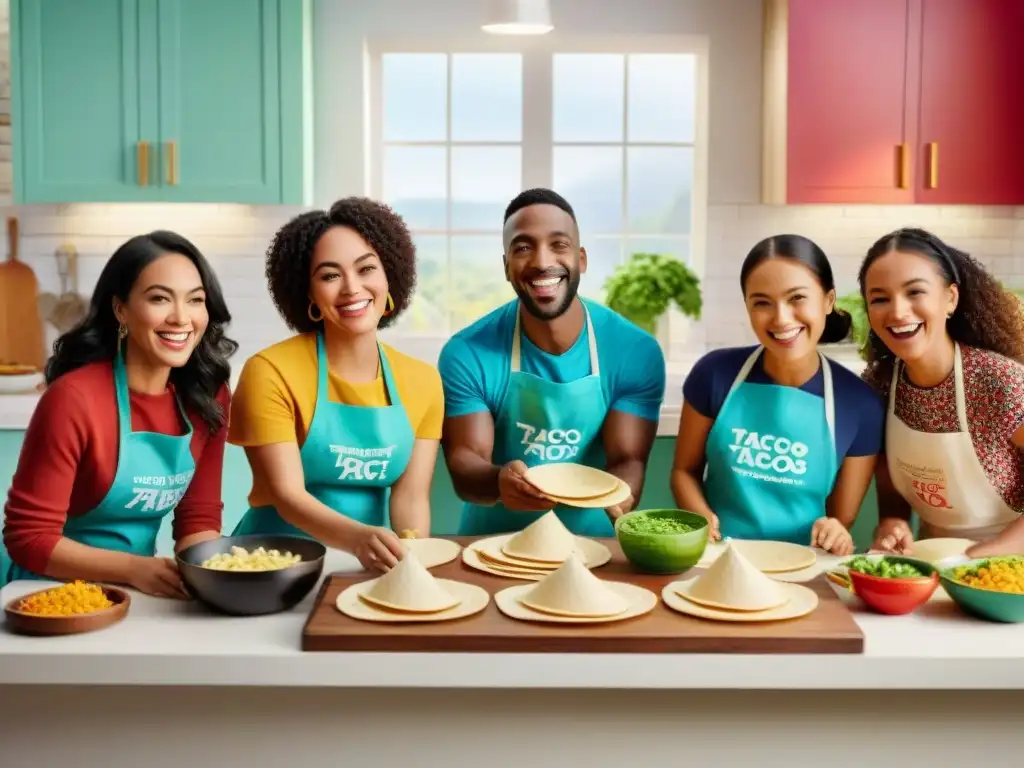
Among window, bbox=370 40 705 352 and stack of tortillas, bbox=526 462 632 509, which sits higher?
window, bbox=370 40 705 352

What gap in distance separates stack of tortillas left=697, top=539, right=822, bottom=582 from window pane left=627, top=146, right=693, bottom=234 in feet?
10.1

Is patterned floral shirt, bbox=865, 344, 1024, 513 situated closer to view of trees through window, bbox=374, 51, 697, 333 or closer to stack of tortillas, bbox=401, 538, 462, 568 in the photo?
stack of tortillas, bbox=401, 538, 462, 568

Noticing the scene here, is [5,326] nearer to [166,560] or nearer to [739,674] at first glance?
[166,560]

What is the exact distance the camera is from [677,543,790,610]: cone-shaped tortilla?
6.31ft

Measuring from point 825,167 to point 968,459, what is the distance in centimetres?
229

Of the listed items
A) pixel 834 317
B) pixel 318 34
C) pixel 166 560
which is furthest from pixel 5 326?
pixel 834 317

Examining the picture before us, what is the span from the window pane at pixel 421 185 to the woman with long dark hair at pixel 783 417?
2.66m

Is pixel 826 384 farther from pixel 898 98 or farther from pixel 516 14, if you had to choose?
pixel 898 98

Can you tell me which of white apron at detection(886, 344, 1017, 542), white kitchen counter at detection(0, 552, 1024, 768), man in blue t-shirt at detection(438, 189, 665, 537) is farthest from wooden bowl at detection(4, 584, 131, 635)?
white apron at detection(886, 344, 1017, 542)

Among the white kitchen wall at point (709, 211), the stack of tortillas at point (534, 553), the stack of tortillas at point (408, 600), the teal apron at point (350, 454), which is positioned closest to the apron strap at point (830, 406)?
the stack of tortillas at point (534, 553)

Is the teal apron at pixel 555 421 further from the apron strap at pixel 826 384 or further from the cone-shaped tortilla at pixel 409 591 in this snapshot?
the cone-shaped tortilla at pixel 409 591

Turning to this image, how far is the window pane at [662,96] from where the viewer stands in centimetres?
513

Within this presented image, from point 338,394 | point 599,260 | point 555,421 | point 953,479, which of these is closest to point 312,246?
point 338,394

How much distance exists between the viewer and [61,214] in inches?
197
